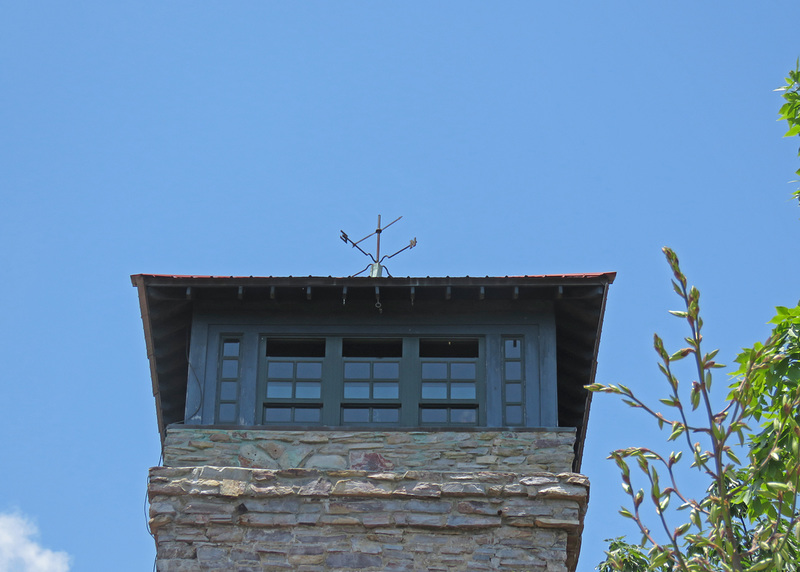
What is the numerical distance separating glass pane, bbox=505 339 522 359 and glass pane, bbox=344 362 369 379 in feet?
4.85

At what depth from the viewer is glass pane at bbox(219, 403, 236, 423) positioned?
12391 mm

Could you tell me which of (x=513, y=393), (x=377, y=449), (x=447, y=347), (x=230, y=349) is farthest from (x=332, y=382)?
(x=513, y=393)

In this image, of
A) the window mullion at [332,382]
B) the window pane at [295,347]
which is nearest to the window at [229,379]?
the window pane at [295,347]

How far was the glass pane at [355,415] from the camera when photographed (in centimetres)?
1238

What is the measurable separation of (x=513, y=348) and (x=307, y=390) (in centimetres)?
220

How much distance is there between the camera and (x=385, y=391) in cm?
1249

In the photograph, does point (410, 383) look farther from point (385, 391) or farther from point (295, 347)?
point (295, 347)

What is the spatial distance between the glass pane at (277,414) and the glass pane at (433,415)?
1.37 meters

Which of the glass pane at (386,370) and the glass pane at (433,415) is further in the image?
the glass pane at (386,370)

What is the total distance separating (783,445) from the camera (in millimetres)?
10195

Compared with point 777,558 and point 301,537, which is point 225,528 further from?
point 777,558

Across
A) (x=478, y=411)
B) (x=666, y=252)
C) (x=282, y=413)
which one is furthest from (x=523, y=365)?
(x=666, y=252)

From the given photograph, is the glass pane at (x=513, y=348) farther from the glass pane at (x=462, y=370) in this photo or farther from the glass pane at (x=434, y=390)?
the glass pane at (x=434, y=390)

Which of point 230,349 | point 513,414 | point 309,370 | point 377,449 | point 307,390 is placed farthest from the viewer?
point 230,349
